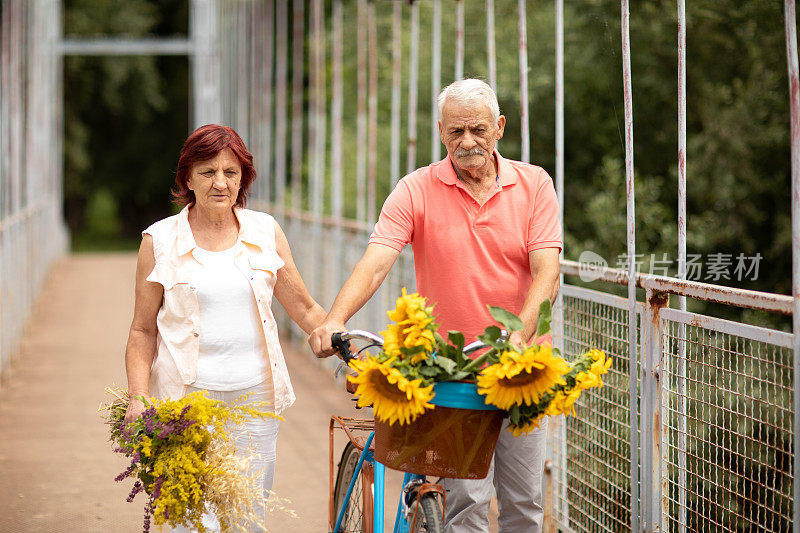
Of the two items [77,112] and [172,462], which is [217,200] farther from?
[77,112]

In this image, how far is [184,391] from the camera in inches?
133

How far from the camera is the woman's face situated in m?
3.33

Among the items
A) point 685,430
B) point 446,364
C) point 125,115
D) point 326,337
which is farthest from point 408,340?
point 125,115

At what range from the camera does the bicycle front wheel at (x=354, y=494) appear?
136 inches

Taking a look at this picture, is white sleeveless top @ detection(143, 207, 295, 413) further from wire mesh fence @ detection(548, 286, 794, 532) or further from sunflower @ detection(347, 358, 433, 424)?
wire mesh fence @ detection(548, 286, 794, 532)

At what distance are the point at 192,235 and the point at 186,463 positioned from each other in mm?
814

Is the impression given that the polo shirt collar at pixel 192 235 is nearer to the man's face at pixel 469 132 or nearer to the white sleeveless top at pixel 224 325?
the white sleeveless top at pixel 224 325

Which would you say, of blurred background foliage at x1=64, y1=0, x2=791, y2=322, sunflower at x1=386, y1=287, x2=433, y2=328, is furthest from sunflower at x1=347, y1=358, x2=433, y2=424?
blurred background foliage at x1=64, y1=0, x2=791, y2=322

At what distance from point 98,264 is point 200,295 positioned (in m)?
22.9

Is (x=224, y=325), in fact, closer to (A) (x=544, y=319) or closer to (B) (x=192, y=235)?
(B) (x=192, y=235)

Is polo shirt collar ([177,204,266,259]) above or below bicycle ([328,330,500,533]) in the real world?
above

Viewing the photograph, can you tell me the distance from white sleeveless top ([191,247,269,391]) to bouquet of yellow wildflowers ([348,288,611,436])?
0.81 metres

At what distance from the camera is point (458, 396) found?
2654 millimetres

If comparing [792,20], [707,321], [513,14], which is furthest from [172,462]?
[513,14]
